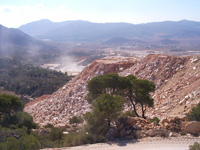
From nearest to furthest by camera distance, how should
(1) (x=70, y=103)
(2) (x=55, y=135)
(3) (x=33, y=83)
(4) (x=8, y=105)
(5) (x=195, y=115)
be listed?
1. (5) (x=195, y=115)
2. (2) (x=55, y=135)
3. (4) (x=8, y=105)
4. (1) (x=70, y=103)
5. (3) (x=33, y=83)

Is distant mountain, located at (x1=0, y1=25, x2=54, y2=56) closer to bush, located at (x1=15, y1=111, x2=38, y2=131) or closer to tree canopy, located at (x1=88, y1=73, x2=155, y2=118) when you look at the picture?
bush, located at (x1=15, y1=111, x2=38, y2=131)

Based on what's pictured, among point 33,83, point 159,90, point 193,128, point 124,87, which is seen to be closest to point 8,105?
point 124,87

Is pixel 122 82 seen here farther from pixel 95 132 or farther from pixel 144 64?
pixel 144 64

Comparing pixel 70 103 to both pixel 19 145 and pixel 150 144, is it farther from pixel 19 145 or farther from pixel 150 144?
pixel 150 144

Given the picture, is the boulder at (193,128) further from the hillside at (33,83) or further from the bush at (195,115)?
the hillside at (33,83)

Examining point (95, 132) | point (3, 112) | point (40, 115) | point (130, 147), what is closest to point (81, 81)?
point (40, 115)
